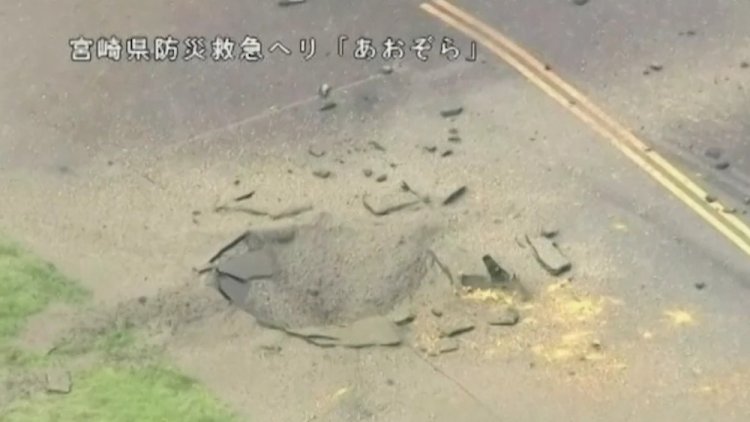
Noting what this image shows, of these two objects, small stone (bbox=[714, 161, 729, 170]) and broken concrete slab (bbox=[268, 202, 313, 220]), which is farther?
small stone (bbox=[714, 161, 729, 170])

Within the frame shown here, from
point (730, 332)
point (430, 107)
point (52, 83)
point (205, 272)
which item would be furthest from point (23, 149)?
point (730, 332)

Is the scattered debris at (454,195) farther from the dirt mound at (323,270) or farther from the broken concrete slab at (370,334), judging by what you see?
the broken concrete slab at (370,334)

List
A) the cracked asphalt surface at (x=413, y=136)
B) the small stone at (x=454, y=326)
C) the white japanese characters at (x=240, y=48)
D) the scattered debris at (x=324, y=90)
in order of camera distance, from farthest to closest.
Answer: the white japanese characters at (x=240, y=48) → the scattered debris at (x=324, y=90) → the small stone at (x=454, y=326) → the cracked asphalt surface at (x=413, y=136)

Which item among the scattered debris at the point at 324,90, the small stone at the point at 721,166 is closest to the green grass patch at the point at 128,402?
the scattered debris at the point at 324,90

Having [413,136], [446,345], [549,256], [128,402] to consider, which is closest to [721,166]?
[549,256]

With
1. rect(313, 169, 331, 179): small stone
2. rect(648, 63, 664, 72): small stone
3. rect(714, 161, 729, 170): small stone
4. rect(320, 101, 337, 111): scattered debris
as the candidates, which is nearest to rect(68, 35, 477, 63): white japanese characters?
rect(320, 101, 337, 111): scattered debris

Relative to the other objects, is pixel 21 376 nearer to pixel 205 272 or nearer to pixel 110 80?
pixel 205 272

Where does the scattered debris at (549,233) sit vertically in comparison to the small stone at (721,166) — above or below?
below

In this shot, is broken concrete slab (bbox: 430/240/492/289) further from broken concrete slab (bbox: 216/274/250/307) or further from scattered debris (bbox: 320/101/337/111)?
scattered debris (bbox: 320/101/337/111)
